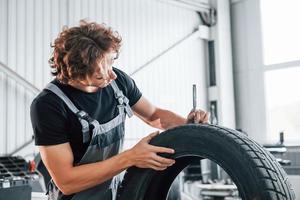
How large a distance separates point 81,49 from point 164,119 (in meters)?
0.58

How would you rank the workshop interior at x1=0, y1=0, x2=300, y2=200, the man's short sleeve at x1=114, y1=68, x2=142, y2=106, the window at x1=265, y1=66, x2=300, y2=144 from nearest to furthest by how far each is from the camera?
1. the man's short sleeve at x1=114, y1=68, x2=142, y2=106
2. the workshop interior at x1=0, y1=0, x2=300, y2=200
3. the window at x1=265, y1=66, x2=300, y2=144

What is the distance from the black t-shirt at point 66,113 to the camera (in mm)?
1519

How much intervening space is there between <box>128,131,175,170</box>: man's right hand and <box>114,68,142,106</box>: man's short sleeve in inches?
15.4

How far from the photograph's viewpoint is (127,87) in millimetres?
1845

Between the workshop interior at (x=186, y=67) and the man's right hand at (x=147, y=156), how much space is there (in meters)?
1.28

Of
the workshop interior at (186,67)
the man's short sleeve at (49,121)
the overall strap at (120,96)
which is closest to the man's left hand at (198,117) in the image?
the overall strap at (120,96)

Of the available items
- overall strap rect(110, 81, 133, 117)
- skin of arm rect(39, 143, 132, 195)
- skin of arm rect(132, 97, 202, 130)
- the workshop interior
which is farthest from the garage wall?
skin of arm rect(39, 143, 132, 195)

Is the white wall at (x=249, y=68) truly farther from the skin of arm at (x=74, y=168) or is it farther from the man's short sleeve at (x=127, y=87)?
the skin of arm at (x=74, y=168)

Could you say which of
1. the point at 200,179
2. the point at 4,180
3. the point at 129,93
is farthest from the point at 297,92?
the point at 129,93

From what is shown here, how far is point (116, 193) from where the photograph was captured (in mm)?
1690

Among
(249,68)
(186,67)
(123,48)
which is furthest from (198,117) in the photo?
(249,68)

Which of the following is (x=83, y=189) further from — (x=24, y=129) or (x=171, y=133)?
(x=24, y=129)

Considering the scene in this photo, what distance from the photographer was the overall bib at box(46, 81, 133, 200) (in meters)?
1.57

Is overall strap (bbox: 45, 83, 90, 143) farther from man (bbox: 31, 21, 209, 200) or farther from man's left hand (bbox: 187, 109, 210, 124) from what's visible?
man's left hand (bbox: 187, 109, 210, 124)
